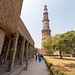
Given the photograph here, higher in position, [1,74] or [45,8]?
[45,8]

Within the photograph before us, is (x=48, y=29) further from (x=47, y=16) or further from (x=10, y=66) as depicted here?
(x=10, y=66)

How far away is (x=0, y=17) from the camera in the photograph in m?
2.56

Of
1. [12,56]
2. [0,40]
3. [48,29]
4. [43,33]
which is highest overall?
[48,29]

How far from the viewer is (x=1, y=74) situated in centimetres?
405

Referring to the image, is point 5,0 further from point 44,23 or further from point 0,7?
point 44,23

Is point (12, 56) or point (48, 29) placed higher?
point (48, 29)

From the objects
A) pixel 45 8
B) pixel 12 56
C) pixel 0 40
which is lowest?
pixel 12 56

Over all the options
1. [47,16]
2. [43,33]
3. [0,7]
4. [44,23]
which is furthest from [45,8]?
[0,7]

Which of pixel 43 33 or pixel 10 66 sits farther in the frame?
pixel 43 33

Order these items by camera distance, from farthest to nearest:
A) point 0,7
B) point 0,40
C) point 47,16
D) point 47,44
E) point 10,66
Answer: point 47,16
point 47,44
point 10,66
point 0,40
point 0,7

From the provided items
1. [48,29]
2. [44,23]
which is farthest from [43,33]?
[44,23]

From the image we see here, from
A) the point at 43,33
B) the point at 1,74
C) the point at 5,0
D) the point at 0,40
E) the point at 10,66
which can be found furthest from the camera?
the point at 43,33

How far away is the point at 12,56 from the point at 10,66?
87 centimetres

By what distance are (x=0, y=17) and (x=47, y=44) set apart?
27.9 meters
